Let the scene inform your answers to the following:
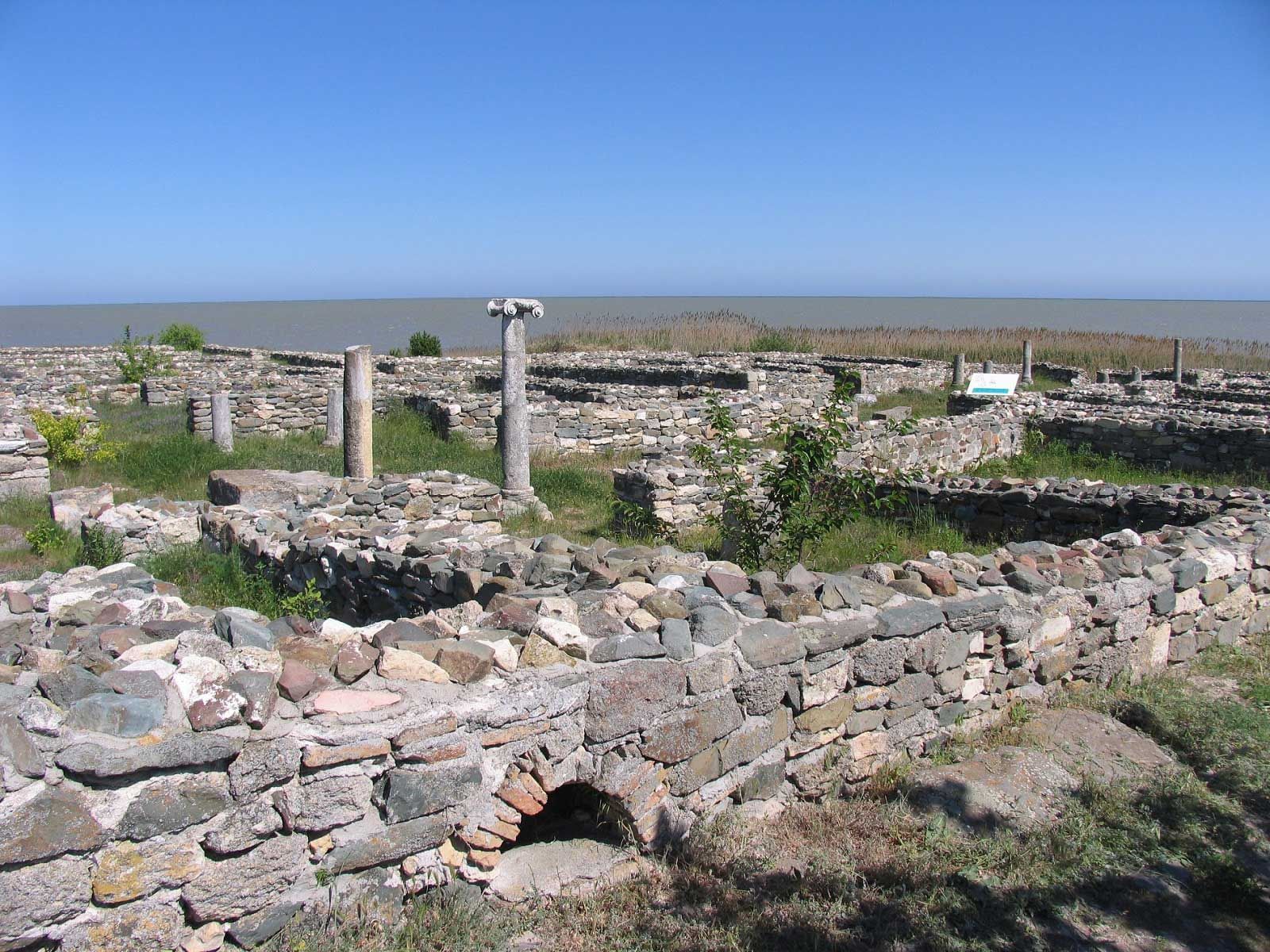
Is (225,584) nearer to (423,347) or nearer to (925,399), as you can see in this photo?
(925,399)

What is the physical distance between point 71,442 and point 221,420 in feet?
7.77

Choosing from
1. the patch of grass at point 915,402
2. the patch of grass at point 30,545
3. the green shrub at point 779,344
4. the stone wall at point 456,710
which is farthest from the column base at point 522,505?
the green shrub at point 779,344

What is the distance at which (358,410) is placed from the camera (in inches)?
439

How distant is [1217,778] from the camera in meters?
4.15

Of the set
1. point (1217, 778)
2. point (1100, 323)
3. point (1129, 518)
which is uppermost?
point (1100, 323)

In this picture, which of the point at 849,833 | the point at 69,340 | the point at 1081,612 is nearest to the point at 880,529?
the point at 1081,612

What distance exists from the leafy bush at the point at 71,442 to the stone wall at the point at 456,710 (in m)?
9.02

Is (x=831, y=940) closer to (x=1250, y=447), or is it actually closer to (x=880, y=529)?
(x=880, y=529)

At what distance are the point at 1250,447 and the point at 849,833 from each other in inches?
472

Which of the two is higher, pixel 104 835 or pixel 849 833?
pixel 104 835

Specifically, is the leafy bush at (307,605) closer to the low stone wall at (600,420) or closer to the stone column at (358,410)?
the stone column at (358,410)

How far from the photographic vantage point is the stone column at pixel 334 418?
50.5ft

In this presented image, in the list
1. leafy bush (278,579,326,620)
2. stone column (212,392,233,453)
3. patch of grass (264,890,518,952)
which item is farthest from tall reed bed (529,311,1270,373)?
patch of grass (264,890,518,952)

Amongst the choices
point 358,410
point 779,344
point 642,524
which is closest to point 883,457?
point 642,524
